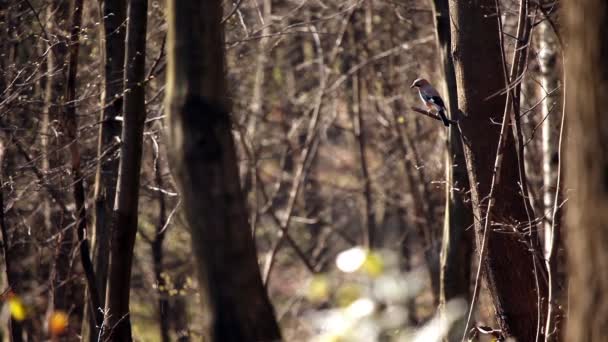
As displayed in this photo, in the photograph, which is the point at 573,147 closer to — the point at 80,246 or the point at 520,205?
the point at 520,205

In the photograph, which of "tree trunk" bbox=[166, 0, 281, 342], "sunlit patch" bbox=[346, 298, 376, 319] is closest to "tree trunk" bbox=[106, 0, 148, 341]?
"tree trunk" bbox=[166, 0, 281, 342]

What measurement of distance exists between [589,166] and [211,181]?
6.99ft

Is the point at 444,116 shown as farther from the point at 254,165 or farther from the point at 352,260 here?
the point at 254,165

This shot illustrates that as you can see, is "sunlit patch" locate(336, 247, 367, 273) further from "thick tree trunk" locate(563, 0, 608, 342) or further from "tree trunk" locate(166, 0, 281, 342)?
"thick tree trunk" locate(563, 0, 608, 342)

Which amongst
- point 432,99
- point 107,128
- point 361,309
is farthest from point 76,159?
point 361,309

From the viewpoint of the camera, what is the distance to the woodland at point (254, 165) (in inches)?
150

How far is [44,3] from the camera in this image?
864 centimetres

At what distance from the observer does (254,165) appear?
503 inches

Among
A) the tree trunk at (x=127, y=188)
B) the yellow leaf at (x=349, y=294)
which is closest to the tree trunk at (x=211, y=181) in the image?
the yellow leaf at (x=349, y=294)

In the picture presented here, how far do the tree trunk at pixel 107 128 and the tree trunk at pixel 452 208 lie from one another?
9.48 feet

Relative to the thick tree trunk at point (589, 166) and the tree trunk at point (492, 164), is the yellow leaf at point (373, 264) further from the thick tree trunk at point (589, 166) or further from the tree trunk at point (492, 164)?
the tree trunk at point (492, 164)

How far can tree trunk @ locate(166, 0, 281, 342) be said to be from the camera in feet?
15.0

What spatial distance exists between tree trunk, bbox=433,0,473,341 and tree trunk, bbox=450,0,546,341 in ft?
2.01

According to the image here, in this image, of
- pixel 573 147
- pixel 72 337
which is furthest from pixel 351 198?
pixel 573 147
